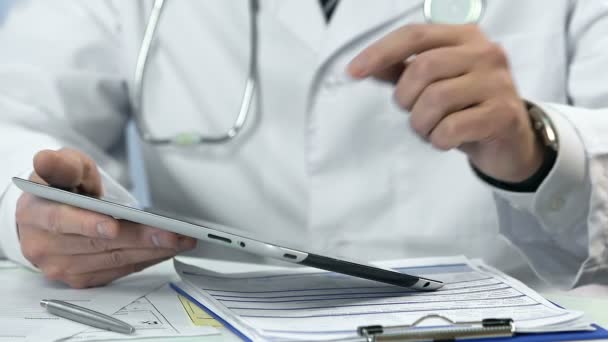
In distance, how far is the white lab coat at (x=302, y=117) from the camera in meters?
0.87

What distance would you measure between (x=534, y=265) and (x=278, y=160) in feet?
1.20

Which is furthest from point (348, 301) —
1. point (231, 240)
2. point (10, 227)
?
point (10, 227)

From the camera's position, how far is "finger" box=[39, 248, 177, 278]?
59cm

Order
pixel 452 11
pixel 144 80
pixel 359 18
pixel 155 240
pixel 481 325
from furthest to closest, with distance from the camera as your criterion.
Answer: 1. pixel 144 80
2. pixel 359 18
3. pixel 452 11
4. pixel 155 240
5. pixel 481 325

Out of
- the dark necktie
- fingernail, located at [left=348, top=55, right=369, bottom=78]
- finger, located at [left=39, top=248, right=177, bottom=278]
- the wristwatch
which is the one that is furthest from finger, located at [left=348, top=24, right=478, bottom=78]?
the dark necktie

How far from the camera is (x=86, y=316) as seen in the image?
0.48 meters

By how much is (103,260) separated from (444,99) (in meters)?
0.32

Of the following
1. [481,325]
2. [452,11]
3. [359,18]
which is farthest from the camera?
[359,18]

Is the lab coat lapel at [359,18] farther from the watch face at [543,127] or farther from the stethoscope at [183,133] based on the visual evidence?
the watch face at [543,127]

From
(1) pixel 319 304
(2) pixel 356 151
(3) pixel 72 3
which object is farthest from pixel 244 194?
(1) pixel 319 304

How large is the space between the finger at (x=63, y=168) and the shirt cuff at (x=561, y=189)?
39 cm

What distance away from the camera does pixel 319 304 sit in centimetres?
51

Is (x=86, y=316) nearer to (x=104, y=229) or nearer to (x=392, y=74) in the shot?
(x=104, y=229)

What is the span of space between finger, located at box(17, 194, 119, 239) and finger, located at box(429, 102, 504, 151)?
0.92ft
